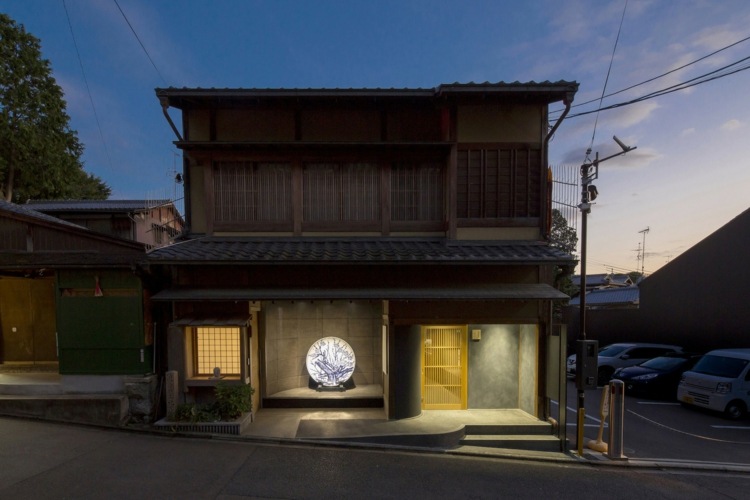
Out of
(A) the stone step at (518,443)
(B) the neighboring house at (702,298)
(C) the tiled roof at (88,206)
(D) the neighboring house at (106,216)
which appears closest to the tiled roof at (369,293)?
(A) the stone step at (518,443)

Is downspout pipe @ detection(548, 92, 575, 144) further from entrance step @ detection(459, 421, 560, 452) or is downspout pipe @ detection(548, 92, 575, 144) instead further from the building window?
the building window

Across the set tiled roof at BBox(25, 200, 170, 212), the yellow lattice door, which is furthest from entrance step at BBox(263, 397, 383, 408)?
tiled roof at BBox(25, 200, 170, 212)

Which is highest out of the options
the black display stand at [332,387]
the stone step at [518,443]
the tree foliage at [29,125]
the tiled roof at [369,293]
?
the tree foliage at [29,125]

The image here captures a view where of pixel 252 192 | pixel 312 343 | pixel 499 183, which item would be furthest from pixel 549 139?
pixel 312 343

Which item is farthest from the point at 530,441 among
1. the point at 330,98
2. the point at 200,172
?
the point at 200,172

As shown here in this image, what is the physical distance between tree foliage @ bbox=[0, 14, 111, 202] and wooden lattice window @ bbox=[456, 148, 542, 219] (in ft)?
76.6

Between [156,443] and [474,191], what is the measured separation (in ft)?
30.9

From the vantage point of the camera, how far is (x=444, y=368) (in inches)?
358

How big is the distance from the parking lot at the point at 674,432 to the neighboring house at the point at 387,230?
231 centimetres

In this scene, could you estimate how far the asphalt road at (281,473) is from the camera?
5.52 m

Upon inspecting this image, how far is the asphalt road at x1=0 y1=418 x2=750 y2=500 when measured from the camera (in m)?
5.52

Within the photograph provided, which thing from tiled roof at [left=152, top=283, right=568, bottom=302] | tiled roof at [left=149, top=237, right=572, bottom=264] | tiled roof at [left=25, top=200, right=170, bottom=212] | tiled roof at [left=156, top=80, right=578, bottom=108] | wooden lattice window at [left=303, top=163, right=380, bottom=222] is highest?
tiled roof at [left=156, top=80, right=578, bottom=108]

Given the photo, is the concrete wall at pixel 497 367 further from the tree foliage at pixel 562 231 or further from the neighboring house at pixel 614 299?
the tree foliage at pixel 562 231

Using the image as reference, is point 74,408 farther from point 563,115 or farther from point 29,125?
point 29,125
